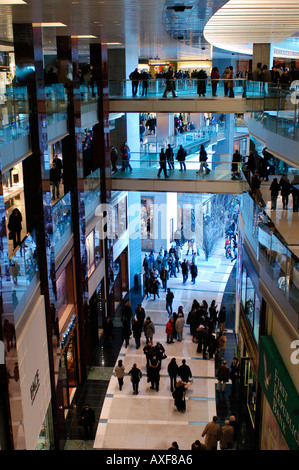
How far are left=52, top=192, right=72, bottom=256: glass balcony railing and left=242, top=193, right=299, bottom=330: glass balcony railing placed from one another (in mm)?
4860

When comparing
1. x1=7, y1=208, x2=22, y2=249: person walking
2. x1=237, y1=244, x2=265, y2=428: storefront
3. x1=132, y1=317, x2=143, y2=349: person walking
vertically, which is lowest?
x1=132, y1=317, x2=143, y2=349: person walking

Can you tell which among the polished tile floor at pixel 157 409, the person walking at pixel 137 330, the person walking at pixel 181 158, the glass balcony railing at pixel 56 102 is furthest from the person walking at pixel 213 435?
the person walking at pixel 181 158

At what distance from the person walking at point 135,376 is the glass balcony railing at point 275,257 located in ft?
15.0

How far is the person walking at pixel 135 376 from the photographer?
49.7ft

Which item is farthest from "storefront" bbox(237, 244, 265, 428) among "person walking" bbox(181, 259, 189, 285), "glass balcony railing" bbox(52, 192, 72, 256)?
"person walking" bbox(181, 259, 189, 285)

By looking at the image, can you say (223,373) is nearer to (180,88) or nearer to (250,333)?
(250,333)

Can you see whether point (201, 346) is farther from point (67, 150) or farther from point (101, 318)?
point (67, 150)

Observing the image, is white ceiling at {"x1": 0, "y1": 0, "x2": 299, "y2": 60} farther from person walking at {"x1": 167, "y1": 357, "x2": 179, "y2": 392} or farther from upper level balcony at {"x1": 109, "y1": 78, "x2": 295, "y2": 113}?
person walking at {"x1": 167, "y1": 357, "x2": 179, "y2": 392}

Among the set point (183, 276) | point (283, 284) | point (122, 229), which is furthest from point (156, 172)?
point (283, 284)

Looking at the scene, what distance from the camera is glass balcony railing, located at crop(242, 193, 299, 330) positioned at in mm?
8977

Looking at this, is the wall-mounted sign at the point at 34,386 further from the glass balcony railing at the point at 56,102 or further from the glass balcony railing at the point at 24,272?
the glass balcony railing at the point at 56,102

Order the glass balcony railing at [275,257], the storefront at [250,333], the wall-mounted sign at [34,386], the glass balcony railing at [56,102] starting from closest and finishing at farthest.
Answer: the glass balcony railing at [275,257] < the wall-mounted sign at [34,386] < the storefront at [250,333] < the glass balcony railing at [56,102]

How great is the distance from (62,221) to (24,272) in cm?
428

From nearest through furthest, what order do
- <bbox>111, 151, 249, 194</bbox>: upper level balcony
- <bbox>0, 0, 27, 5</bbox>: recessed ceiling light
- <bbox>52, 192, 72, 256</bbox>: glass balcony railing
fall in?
<bbox>0, 0, 27, 5</bbox>: recessed ceiling light → <bbox>52, 192, 72, 256</bbox>: glass balcony railing → <bbox>111, 151, 249, 194</bbox>: upper level balcony
